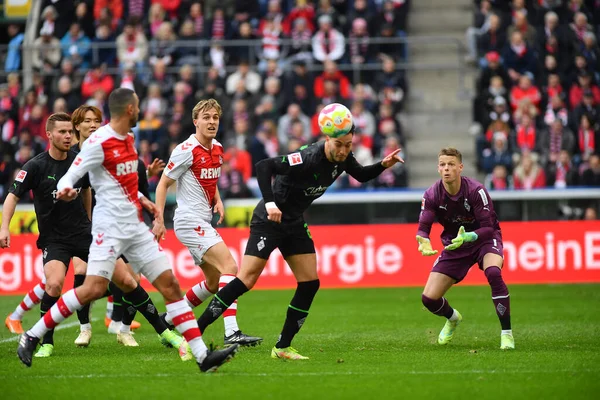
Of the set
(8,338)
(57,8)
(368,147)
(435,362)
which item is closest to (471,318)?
(435,362)

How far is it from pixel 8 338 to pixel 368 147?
39.8 ft

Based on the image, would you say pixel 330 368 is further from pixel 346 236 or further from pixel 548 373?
pixel 346 236

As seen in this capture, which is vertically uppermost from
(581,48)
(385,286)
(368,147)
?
(581,48)

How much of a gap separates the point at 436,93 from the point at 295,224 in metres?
16.2

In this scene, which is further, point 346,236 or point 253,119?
point 253,119

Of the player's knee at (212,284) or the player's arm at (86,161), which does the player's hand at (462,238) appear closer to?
the player's knee at (212,284)

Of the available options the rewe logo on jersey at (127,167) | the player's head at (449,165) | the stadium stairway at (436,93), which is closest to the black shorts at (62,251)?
the rewe logo on jersey at (127,167)

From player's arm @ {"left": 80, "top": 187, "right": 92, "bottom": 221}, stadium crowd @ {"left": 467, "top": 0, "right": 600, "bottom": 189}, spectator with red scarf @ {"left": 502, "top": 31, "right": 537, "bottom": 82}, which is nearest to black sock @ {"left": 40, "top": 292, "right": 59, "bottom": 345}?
player's arm @ {"left": 80, "top": 187, "right": 92, "bottom": 221}

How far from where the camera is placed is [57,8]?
25.8m

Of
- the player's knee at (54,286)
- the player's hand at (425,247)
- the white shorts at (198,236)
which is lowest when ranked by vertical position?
the player's knee at (54,286)

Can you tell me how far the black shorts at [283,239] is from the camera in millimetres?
9789

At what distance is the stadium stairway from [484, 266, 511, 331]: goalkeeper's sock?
13380 millimetres

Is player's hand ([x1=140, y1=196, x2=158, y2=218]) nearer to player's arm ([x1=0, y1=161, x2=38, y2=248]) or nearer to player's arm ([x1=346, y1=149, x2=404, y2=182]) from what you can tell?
player's arm ([x1=0, y1=161, x2=38, y2=248])

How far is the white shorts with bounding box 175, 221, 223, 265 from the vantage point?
1069 cm
